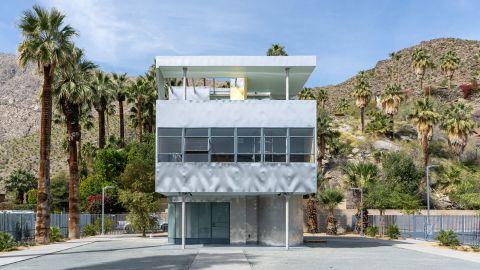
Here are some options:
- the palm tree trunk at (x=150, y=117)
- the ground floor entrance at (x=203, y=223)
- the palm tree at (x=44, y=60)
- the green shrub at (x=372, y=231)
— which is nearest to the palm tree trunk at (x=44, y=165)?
the palm tree at (x=44, y=60)

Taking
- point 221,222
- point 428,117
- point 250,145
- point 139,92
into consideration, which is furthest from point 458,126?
point 250,145

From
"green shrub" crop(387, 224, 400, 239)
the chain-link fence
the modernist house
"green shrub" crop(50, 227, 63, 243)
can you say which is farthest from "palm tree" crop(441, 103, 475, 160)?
"green shrub" crop(50, 227, 63, 243)

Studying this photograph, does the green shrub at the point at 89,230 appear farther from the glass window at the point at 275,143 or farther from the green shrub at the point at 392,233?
the glass window at the point at 275,143

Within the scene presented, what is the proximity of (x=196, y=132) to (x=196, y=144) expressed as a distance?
70 cm

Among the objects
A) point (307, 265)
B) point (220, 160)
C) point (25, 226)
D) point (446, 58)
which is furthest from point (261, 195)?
point (446, 58)

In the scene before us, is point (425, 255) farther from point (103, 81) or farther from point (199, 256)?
point (103, 81)

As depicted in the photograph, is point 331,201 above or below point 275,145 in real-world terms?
below

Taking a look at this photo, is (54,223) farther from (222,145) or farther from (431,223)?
(431,223)

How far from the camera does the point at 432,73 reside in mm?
148875

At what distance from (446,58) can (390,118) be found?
32.2m

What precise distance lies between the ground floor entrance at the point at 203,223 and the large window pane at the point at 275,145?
16.6 feet

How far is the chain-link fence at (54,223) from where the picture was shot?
40.5m

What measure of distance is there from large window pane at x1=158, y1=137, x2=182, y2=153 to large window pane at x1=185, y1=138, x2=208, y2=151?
460mm

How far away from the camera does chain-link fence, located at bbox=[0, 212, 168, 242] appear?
133 feet
